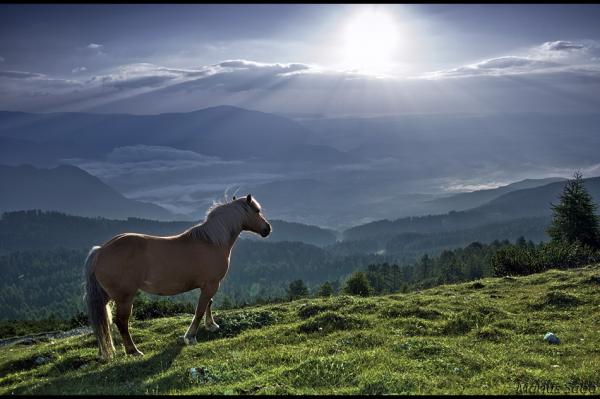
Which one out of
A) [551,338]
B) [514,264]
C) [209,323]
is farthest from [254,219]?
[514,264]

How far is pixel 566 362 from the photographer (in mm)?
10727

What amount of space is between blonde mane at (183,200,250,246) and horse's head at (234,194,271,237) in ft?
0.27

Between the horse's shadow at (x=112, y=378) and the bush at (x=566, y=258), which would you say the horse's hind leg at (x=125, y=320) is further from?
the bush at (x=566, y=258)

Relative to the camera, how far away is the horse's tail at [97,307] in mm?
12359

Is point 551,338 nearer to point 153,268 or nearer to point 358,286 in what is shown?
point 153,268

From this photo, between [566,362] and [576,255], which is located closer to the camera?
[566,362]

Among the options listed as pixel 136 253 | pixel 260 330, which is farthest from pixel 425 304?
pixel 136 253

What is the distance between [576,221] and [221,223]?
127ft

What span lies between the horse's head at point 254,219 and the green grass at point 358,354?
3.02 meters

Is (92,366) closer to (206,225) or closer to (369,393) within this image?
(206,225)

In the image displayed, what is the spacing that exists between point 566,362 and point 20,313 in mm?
204475

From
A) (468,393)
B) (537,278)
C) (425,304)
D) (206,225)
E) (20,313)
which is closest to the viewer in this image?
(468,393)

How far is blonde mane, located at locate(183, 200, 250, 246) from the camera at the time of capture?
1356 centimetres

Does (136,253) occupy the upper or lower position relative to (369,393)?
upper
